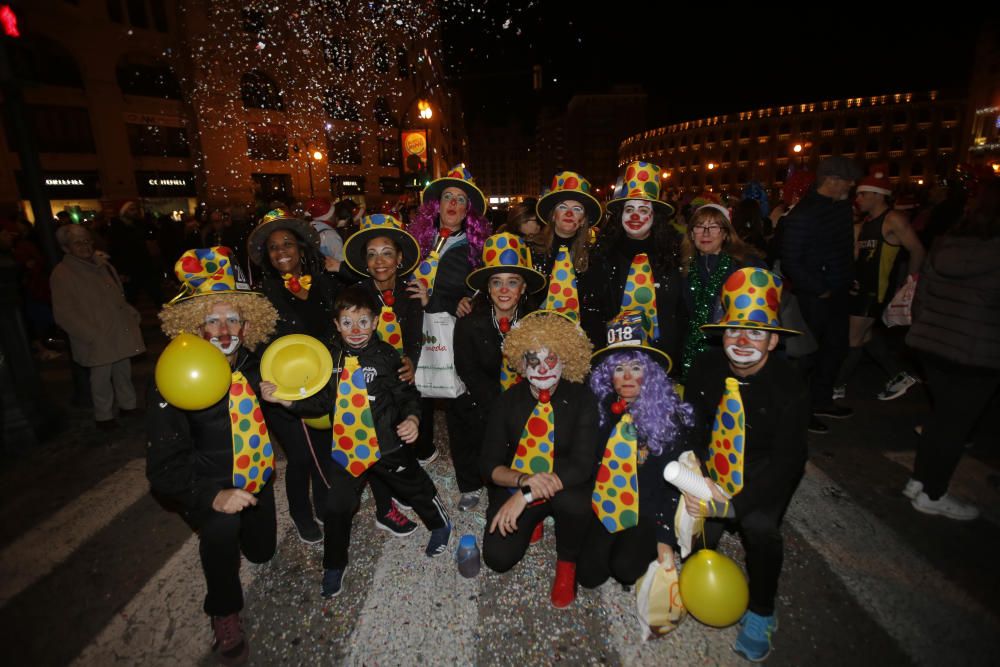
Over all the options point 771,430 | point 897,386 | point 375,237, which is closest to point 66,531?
point 375,237

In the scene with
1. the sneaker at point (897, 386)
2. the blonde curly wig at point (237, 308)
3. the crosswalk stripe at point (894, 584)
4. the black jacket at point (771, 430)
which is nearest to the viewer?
the crosswalk stripe at point (894, 584)

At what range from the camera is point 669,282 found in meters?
3.81

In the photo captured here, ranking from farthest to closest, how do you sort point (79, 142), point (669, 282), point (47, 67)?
1. point (79, 142)
2. point (47, 67)
3. point (669, 282)

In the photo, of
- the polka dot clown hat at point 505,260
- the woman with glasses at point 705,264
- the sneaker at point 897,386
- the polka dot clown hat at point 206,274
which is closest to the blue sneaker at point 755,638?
the woman with glasses at point 705,264

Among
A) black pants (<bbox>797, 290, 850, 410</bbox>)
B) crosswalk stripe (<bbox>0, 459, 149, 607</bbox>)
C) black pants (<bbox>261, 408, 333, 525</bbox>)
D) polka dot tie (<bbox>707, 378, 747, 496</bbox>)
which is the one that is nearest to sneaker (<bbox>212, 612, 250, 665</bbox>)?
black pants (<bbox>261, 408, 333, 525</bbox>)

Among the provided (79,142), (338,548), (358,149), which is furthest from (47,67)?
(338,548)

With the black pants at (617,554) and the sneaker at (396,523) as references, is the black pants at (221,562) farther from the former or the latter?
the black pants at (617,554)

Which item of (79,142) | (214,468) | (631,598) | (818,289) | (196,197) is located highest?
(79,142)

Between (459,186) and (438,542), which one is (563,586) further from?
(459,186)

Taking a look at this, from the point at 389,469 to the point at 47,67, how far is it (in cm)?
2824

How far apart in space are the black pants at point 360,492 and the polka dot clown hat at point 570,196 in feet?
8.24

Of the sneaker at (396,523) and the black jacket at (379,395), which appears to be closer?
the black jacket at (379,395)

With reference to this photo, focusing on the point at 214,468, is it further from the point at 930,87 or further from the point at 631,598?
the point at 930,87

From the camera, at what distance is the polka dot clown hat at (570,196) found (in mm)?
4147
